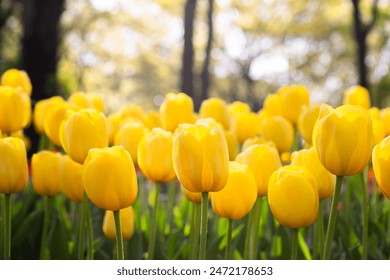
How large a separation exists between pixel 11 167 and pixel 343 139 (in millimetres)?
686

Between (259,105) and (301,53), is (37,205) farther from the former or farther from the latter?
(259,105)

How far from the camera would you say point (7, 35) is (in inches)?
478

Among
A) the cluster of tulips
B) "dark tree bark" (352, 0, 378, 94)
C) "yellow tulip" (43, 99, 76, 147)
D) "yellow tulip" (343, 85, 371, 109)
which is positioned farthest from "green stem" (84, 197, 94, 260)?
"dark tree bark" (352, 0, 378, 94)

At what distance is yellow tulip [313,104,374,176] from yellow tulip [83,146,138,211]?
34 centimetres

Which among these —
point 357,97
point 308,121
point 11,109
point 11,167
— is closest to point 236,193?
point 11,167

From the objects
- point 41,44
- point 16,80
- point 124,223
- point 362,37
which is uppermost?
point 362,37

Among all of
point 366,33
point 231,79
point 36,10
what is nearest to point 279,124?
point 36,10

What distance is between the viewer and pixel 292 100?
6.30 feet

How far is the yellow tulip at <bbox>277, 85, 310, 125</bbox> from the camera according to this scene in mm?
1903

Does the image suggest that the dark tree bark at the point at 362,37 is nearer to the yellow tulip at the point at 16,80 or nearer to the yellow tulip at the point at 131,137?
the yellow tulip at the point at 16,80

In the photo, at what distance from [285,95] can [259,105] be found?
83.4 ft

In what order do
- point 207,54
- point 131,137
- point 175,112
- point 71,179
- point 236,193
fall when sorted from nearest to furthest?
point 236,193 < point 71,179 < point 131,137 < point 175,112 < point 207,54

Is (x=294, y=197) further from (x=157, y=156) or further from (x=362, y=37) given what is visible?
(x=362, y=37)
